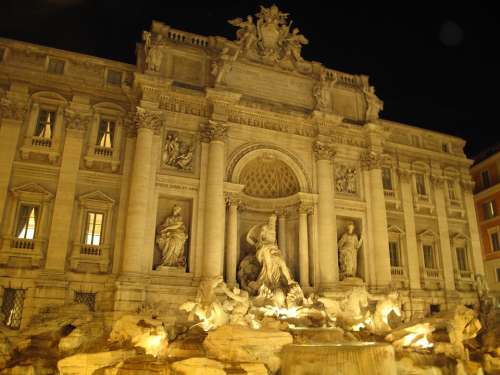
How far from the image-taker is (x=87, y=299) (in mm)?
19328

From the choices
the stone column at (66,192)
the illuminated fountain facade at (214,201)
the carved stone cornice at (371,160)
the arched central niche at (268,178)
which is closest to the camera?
the illuminated fountain facade at (214,201)

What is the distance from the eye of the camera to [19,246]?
19.0 metres

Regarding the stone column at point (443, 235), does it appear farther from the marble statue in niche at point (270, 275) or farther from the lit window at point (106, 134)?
the lit window at point (106, 134)

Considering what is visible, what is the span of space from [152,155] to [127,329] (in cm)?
912

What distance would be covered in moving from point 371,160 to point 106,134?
568 inches

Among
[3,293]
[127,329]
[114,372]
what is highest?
[3,293]

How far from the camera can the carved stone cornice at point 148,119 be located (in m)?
21.2

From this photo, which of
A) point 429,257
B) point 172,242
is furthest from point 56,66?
point 429,257

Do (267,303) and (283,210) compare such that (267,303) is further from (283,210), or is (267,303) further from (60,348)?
(60,348)

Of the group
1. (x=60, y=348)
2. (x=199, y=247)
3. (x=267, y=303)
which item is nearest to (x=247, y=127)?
(x=199, y=247)

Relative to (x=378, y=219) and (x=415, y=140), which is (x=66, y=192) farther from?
(x=415, y=140)

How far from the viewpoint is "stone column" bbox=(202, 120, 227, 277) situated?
20297 mm

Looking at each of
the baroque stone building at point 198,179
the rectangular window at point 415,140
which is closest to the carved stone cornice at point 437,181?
the baroque stone building at point 198,179

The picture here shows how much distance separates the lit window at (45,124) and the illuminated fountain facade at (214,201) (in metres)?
0.05
